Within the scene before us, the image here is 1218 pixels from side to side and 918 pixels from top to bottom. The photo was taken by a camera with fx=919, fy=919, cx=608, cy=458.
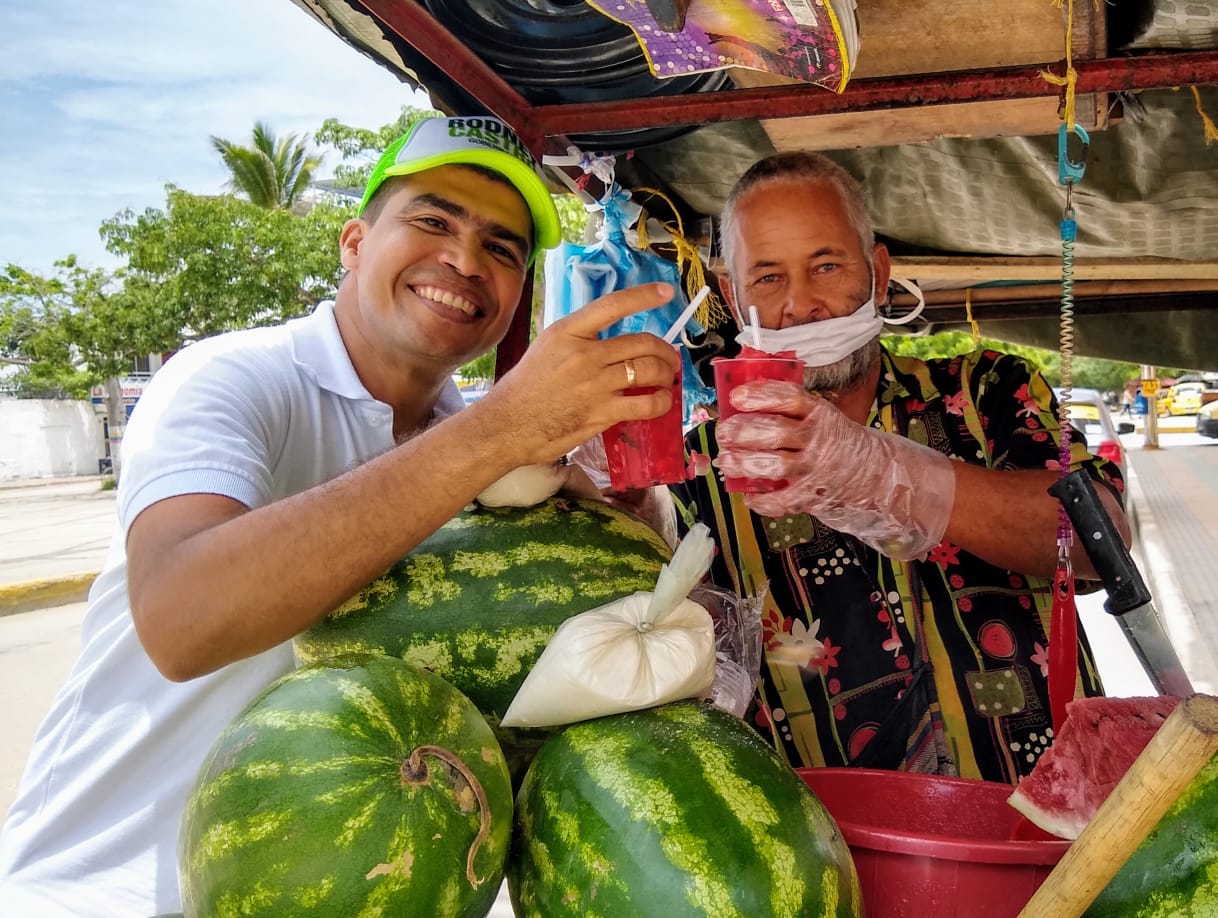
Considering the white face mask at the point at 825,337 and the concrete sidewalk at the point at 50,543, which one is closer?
the white face mask at the point at 825,337

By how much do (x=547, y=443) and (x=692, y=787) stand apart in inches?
22.9

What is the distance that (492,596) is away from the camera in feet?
4.83

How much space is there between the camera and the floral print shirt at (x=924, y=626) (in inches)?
93.1

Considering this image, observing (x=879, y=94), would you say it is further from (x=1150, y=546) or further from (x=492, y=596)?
(x=1150, y=546)

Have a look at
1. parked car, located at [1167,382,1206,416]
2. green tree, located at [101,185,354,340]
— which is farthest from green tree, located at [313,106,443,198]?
parked car, located at [1167,382,1206,416]

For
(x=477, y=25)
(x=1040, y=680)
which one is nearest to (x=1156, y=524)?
(x=1040, y=680)

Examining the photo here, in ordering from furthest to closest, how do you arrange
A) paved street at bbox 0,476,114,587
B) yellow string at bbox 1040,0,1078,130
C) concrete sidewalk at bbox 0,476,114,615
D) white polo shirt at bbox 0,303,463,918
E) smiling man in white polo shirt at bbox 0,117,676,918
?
paved street at bbox 0,476,114,587
concrete sidewalk at bbox 0,476,114,615
yellow string at bbox 1040,0,1078,130
white polo shirt at bbox 0,303,463,918
smiling man in white polo shirt at bbox 0,117,676,918

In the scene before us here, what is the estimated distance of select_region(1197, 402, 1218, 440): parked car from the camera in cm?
2942

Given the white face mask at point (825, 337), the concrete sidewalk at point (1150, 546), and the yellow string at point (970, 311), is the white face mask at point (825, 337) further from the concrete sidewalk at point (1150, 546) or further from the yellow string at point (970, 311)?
the concrete sidewalk at point (1150, 546)

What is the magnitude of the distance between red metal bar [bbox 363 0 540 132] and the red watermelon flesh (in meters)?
1.90

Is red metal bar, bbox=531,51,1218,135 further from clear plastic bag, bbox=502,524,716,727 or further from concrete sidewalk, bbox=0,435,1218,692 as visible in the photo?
concrete sidewalk, bbox=0,435,1218,692

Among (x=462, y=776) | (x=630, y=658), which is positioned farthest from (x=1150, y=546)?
(x=462, y=776)

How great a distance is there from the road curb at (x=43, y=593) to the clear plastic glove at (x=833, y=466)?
10.9 meters

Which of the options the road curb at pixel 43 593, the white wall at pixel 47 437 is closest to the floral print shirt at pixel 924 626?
the road curb at pixel 43 593
